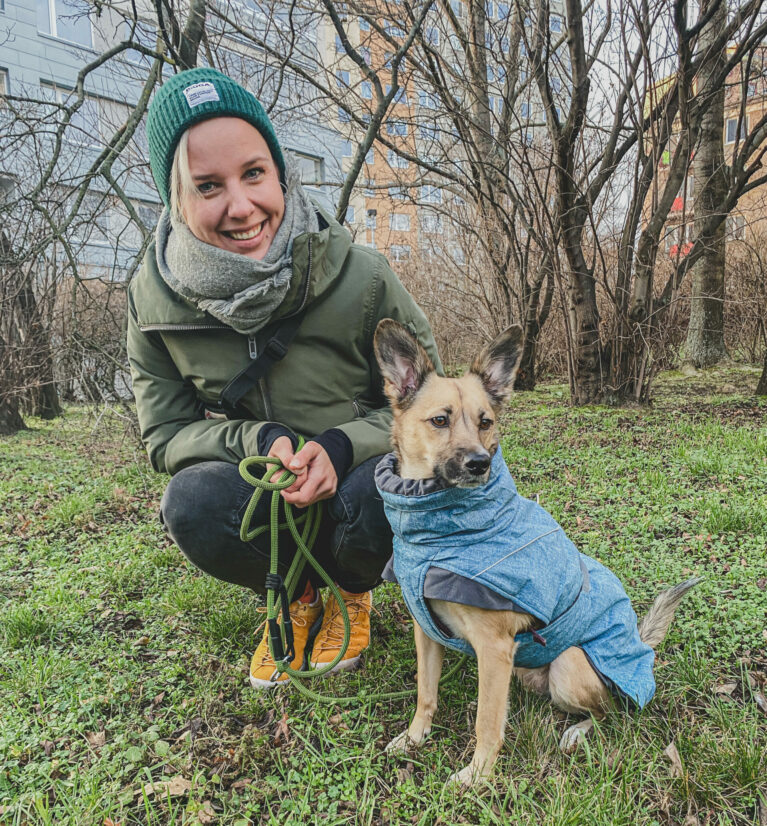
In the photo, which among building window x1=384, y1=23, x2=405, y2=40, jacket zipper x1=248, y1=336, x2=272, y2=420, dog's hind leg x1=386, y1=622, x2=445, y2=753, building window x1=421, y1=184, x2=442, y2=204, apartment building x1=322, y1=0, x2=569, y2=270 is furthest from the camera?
building window x1=421, y1=184, x2=442, y2=204

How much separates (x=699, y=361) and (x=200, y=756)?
10572 mm

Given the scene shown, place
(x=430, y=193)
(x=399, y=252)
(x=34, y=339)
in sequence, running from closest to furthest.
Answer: (x=34, y=339)
(x=430, y=193)
(x=399, y=252)

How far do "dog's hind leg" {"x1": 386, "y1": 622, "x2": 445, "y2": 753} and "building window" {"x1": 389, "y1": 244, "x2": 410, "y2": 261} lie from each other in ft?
40.3

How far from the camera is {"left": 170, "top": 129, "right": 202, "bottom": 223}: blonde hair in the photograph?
2.16 meters

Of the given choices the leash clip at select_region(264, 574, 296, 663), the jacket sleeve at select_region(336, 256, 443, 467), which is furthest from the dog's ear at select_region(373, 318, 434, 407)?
the leash clip at select_region(264, 574, 296, 663)

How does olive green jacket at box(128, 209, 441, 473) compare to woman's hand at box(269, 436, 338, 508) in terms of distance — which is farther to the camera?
olive green jacket at box(128, 209, 441, 473)

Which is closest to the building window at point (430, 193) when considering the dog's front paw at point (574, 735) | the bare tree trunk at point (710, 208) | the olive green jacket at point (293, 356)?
the bare tree trunk at point (710, 208)

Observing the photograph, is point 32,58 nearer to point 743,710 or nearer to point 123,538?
point 123,538

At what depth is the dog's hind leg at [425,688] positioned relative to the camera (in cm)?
202

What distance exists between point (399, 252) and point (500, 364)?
13.1 meters

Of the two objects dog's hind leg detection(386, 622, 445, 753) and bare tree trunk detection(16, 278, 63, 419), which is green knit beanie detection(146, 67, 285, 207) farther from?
bare tree trunk detection(16, 278, 63, 419)

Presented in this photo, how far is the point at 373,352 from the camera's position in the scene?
8.45 ft

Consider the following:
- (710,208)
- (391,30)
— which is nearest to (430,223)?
(391,30)

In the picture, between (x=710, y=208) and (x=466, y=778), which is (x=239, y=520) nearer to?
(x=466, y=778)
